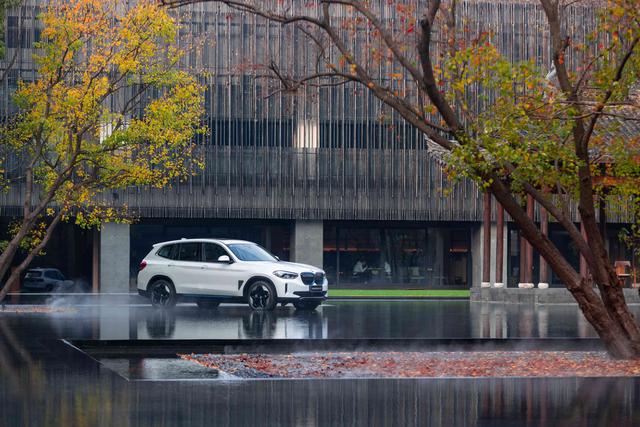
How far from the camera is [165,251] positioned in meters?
29.3

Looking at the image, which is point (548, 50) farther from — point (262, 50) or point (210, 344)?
point (210, 344)

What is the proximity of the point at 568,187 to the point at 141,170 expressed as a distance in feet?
50.8

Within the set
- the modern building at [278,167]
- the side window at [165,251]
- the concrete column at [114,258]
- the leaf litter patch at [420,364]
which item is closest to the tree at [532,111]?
the leaf litter patch at [420,364]

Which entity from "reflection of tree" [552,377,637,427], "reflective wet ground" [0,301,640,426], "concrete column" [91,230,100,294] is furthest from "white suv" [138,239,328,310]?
"concrete column" [91,230,100,294]

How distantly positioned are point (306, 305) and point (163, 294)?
3632 mm

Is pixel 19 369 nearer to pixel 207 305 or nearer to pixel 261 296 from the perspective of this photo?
pixel 261 296

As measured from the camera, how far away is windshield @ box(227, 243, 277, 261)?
28453 mm

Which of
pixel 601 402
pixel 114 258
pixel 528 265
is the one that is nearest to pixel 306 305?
pixel 528 265

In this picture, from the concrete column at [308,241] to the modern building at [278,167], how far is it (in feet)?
0.15

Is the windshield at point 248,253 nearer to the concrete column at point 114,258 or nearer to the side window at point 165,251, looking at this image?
the side window at point 165,251

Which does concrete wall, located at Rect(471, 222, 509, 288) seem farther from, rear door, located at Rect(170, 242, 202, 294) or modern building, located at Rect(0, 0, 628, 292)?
rear door, located at Rect(170, 242, 202, 294)

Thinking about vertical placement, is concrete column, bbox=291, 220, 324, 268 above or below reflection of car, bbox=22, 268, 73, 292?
above

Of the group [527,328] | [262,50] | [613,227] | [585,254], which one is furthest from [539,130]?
[613,227]

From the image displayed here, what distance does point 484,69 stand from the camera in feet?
46.9
